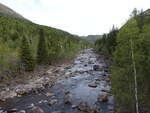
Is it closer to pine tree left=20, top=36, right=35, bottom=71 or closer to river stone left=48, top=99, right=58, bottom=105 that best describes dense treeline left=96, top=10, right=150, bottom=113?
river stone left=48, top=99, right=58, bottom=105

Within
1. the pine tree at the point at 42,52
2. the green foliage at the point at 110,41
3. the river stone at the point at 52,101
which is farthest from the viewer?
the green foliage at the point at 110,41

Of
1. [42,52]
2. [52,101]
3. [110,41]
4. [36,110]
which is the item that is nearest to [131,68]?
[36,110]

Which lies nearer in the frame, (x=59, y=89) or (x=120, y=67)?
(x=120, y=67)

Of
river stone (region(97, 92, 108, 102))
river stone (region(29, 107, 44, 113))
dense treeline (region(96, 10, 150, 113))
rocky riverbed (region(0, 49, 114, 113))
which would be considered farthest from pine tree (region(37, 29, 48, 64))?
dense treeline (region(96, 10, 150, 113))

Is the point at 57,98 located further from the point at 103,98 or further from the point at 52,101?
the point at 103,98

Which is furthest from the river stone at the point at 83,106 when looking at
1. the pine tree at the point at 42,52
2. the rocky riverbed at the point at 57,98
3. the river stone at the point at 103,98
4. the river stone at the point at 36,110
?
the pine tree at the point at 42,52

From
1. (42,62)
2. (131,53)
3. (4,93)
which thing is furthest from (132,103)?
(42,62)

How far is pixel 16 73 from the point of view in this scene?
4169 cm

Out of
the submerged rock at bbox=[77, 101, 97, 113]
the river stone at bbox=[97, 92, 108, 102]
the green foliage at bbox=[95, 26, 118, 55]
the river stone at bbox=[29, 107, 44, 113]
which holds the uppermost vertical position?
the green foliage at bbox=[95, 26, 118, 55]

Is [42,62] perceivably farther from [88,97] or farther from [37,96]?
[88,97]

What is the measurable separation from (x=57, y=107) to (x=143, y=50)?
13141 millimetres

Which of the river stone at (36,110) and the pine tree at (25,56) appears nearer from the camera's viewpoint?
the river stone at (36,110)

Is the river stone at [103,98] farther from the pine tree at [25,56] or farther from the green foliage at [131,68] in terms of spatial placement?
the pine tree at [25,56]

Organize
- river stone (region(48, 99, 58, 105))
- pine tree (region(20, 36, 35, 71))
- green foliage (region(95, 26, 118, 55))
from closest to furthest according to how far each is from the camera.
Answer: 1. river stone (region(48, 99, 58, 105))
2. pine tree (region(20, 36, 35, 71))
3. green foliage (region(95, 26, 118, 55))
